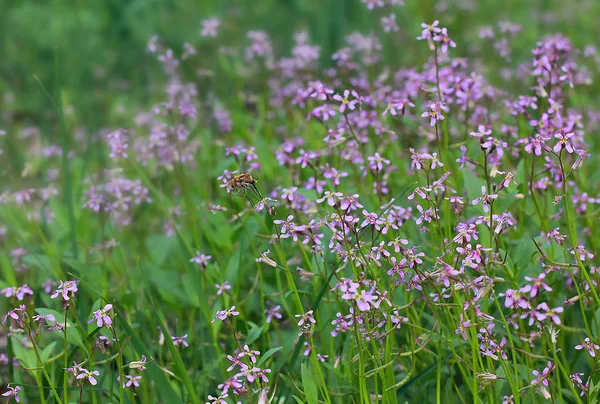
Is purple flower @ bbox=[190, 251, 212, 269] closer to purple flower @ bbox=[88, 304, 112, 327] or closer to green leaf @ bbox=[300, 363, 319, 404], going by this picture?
purple flower @ bbox=[88, 304, 112, 327]

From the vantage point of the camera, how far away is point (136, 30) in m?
7.11

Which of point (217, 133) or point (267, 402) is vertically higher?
point (217, 133)

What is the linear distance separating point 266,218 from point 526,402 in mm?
1290

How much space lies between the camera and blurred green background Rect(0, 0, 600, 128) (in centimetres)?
657

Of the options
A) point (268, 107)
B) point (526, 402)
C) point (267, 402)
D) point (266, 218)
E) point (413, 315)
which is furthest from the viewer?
point (268, 107)

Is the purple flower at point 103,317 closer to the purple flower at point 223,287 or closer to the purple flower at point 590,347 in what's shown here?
the purple flower at point 223,287

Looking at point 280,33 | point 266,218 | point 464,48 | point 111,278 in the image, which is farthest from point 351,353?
point 280,33

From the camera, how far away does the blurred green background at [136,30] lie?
6.57 meters

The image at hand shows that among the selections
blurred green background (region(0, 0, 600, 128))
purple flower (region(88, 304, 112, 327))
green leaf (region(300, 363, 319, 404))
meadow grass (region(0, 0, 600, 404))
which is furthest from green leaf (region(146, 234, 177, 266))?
blurred green background (region(0, 0, 600, 128))

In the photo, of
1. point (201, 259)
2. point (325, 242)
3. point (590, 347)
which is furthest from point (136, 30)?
point (590, 347)

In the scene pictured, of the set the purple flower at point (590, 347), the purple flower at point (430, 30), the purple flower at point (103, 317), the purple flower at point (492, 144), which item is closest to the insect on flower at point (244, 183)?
the purple flower at point (103, 317)

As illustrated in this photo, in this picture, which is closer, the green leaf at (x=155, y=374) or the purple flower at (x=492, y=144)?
the purple flower at (x=492, y=144)

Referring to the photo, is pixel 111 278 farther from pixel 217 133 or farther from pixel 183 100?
pixel 217 133

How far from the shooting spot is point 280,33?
7016 mm
